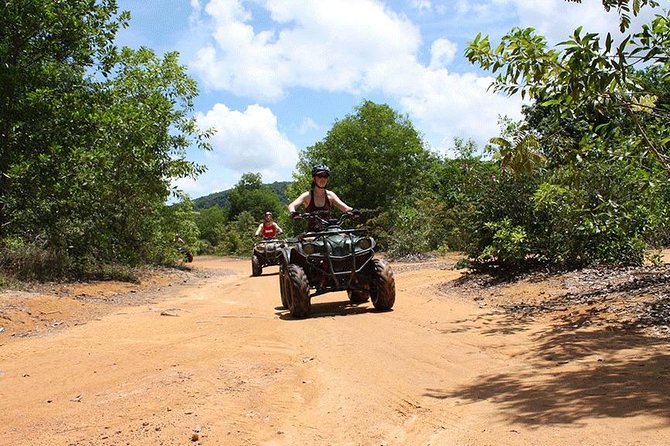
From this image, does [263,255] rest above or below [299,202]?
below

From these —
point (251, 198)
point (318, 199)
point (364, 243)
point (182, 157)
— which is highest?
point (251, 198)

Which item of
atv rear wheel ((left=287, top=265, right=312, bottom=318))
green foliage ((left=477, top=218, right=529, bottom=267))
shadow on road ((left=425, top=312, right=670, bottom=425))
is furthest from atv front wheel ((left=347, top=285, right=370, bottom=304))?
shadow on road ((left=425, top=312, right=670, bottom=425))

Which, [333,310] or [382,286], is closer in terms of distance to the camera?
[382,286]

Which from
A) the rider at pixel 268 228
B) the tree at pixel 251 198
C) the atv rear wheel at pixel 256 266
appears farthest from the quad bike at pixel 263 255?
the tree at pixel 251 198

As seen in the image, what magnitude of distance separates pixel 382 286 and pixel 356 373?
3418 mm

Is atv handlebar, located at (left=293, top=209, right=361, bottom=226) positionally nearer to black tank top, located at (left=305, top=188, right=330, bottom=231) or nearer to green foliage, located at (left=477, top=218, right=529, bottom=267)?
black tank top, located at (left=305, top=188, right=330, bottom=231)

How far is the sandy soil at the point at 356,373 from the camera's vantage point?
12.4 ft

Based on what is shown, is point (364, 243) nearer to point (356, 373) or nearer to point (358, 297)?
point (358, 297)

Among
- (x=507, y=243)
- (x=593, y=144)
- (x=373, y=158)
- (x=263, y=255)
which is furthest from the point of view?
(x=373, y=158)

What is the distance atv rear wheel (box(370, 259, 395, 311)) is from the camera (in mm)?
8469

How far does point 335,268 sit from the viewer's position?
8.52 metres

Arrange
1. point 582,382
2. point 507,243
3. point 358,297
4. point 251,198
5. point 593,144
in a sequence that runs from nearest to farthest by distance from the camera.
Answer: point 582,382 < point 593,144 < point 358,297 < point 507,243 < point 251,198

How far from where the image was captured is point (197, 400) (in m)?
4.46

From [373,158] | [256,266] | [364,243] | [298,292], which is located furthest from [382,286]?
[373,158]
